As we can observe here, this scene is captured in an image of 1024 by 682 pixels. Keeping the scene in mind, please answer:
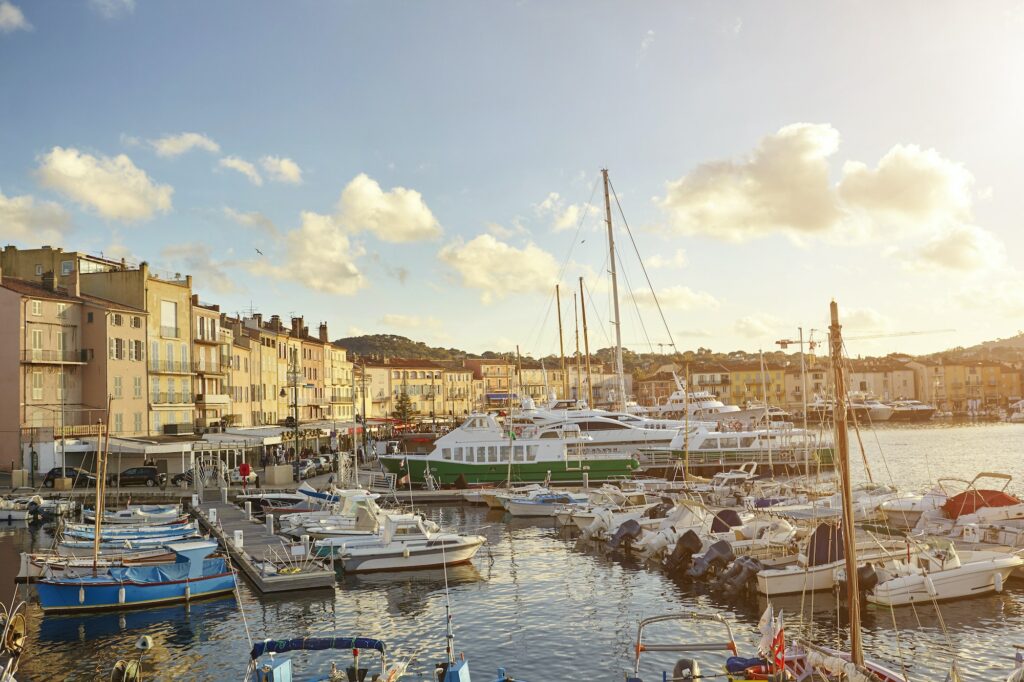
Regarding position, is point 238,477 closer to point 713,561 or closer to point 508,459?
Result: point 508,459

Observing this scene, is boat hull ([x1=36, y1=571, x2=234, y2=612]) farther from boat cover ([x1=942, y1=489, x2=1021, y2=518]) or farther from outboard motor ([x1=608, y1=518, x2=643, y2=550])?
boat cover ([x1=942, y1=489, x2=1021, y2=518])

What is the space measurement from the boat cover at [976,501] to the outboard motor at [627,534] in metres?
13.9

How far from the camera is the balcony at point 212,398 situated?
231ft

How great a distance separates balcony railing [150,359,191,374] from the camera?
2559 inches

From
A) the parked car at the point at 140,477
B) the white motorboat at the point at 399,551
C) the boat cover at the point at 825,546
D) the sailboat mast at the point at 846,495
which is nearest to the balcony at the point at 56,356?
the parked car at the point at 140,477

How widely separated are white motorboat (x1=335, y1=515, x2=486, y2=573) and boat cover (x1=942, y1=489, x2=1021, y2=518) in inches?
846

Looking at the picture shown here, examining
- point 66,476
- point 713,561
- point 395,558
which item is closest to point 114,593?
point 395,558

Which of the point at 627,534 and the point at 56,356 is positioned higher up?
the point at 56,356

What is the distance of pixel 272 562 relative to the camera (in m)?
31.1

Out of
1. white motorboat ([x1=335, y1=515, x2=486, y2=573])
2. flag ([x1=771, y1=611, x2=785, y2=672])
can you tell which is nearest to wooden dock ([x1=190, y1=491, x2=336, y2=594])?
white motorboat ([x1=335, y1=515, x2=486, y2=573])

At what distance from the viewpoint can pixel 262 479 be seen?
57562 millimetres

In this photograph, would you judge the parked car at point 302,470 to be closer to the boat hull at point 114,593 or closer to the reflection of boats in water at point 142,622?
the boat hull at point 114,593

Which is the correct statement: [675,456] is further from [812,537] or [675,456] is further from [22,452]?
[22,452]

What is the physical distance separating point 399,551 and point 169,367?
4089 centimetres
